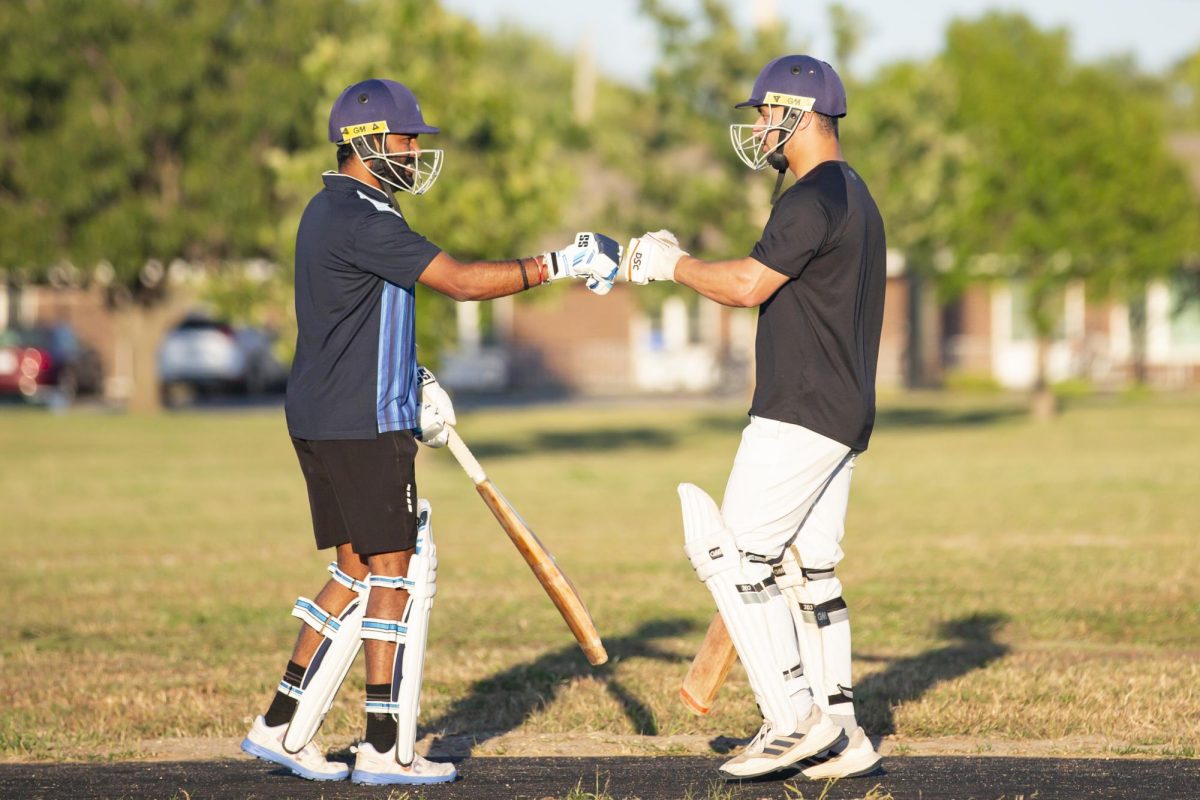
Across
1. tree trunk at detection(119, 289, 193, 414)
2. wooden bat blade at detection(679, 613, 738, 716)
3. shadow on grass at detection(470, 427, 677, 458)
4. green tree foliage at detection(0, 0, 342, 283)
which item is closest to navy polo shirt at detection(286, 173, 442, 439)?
wooden bat blade at detection(679, 613, 738, 716)

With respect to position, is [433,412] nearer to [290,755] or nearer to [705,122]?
[290,755]

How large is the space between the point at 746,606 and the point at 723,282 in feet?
3.38

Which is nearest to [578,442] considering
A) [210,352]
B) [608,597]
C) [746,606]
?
[608,597]

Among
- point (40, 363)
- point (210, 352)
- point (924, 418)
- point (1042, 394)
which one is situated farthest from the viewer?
point (210, 352)

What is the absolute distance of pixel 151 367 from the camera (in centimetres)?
3203

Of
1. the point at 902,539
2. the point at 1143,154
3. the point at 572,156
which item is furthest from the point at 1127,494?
the point at 572,156

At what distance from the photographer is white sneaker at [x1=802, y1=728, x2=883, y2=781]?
222 inches

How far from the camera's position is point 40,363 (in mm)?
36188

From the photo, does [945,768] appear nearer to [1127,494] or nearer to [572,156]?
[1127,494]

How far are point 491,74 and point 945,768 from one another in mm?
15889

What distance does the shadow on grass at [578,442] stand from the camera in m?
24.0

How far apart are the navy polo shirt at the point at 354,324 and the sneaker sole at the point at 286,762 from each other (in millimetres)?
1068

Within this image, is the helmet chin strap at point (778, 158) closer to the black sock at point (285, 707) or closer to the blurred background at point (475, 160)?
the black sock at point (285, 707)

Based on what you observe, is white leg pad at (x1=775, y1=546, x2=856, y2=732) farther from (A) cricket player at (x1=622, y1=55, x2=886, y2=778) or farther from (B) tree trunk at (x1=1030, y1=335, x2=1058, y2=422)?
(B) tree trunk at (x1=1030, y1=335, x2=1058, y2=422)
